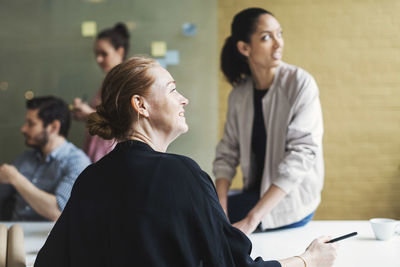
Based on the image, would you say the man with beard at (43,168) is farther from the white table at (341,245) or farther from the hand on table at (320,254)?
the hand on table at (320,254)

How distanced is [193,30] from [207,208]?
320cm

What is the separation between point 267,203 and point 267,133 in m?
0.40

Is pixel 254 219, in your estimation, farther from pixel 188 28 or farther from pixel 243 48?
pixel 188 28

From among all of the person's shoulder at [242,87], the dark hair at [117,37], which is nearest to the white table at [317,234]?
the person's shoulder at [242,87]

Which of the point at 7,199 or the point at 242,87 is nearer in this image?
the point at 242,87

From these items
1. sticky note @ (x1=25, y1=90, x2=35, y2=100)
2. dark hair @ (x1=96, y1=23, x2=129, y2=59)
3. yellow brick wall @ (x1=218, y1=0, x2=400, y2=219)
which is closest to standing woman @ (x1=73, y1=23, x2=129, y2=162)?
dark hair @ (x1=96, y1=23, x2=129, y2=59)

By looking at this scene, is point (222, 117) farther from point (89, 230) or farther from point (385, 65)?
point (89, 230)

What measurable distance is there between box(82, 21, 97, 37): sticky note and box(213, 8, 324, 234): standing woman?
5.81ft

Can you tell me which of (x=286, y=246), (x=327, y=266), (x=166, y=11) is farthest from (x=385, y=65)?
(x=327, y=266)

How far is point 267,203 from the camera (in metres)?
2.25

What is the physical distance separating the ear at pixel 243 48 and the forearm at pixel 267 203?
2.32ft

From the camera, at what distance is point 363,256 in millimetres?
1715

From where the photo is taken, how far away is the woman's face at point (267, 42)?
2513 millimetres

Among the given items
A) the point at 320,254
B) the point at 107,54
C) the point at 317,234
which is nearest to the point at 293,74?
the point at 317,234
